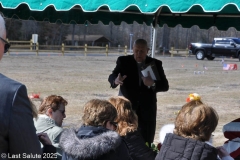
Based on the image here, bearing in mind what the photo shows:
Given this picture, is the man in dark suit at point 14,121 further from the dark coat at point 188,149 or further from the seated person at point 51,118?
the seated person at point 51,118

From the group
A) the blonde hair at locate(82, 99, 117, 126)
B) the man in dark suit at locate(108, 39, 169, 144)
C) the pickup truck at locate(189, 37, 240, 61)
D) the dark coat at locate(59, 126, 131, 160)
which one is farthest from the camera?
the pickup truck at locate(189, 37, 240, 61)

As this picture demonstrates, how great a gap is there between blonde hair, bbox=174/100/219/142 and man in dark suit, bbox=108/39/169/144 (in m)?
2.48

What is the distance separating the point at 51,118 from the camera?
4023 millimetres

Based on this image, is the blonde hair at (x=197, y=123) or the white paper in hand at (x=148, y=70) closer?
the blonde hair at (x=197, y=123)

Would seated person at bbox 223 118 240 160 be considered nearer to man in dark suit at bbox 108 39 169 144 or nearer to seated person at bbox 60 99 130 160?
seated person at bbox 60 99 130 160

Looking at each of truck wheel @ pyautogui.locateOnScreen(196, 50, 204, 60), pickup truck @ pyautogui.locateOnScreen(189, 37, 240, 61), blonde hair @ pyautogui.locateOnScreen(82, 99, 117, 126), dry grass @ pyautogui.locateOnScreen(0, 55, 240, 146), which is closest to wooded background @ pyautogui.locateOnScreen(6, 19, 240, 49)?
truck wheel @ pyautogui.locateOnScreen(196, 50, 204, 60)

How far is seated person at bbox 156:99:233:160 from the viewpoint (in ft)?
9.41

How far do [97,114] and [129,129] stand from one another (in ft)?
2.29

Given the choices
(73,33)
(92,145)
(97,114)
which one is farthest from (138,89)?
(73,33)

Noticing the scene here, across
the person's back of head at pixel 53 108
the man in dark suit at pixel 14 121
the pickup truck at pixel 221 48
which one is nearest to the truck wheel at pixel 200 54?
the pickup truck at pixel 221 48

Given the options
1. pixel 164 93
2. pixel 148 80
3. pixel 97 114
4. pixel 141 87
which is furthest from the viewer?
pixel 164 93

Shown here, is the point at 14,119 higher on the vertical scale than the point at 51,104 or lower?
higher

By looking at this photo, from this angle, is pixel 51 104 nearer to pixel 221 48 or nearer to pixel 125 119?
pixel 125 119

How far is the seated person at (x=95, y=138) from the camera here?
2.83 metres
